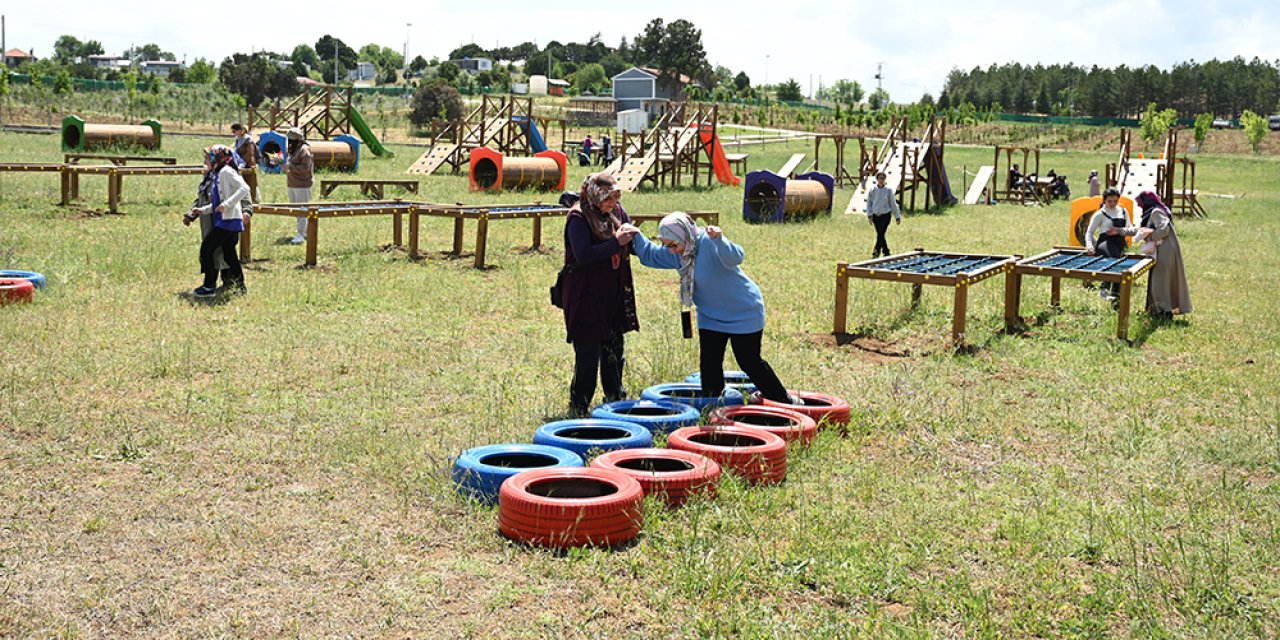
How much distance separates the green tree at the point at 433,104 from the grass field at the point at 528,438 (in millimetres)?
53737

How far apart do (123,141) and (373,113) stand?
149 ft

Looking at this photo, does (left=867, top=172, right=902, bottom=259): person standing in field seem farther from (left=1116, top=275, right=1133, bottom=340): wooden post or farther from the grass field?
(left=1116, top=275, right=1133, bottom=340): wooden post

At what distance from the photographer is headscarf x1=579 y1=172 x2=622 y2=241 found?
702 cm

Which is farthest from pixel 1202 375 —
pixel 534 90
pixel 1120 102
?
pixel 534 90

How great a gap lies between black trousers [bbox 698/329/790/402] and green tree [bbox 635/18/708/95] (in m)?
120

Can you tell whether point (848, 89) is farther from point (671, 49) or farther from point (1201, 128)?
point (1201, 128)

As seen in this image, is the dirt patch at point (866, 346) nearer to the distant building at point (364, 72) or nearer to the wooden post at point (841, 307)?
the wooden post at point (841, 307)

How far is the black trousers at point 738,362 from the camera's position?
7069 mm

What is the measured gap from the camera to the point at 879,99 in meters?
146

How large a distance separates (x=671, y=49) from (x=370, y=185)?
106506 mm

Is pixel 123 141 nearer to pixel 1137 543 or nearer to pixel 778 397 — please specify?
pixel 778 397

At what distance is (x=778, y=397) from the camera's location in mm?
7398

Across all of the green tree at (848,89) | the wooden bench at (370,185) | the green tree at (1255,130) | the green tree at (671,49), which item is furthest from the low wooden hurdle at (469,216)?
the green tree at (848,89)

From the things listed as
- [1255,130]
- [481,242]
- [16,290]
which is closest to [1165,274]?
[481,242]
